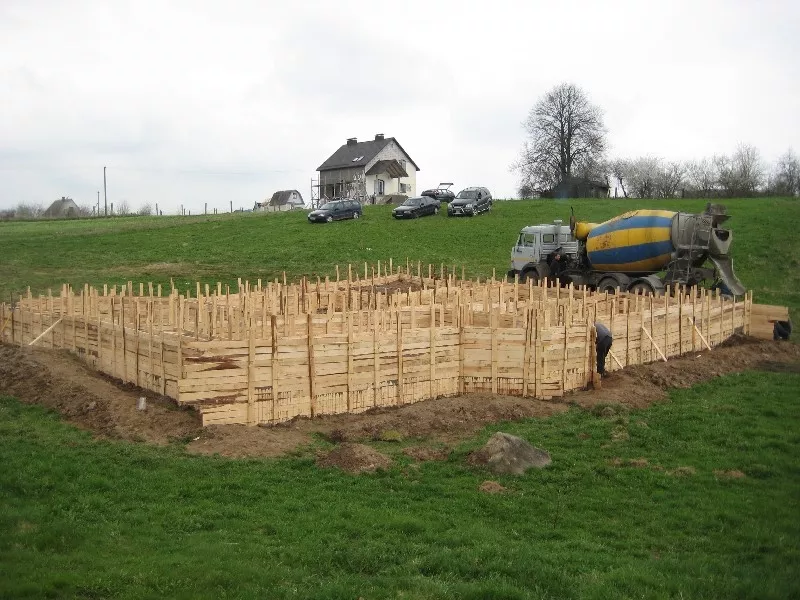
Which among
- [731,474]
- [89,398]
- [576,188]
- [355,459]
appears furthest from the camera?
[576,188]

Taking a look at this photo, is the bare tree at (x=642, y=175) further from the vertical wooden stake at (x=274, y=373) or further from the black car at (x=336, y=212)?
the vertical wooden stake at (x=274, y=373)

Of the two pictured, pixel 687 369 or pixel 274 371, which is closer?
pixel 274 371

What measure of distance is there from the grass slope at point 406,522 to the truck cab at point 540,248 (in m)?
16.7

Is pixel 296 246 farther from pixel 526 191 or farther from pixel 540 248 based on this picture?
pixel 526 191

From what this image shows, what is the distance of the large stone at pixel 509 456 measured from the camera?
1084 centimetres

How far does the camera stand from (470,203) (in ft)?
165

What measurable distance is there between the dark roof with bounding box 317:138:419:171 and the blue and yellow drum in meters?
44.9

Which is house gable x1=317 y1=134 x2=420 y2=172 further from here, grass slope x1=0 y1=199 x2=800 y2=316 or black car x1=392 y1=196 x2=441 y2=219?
black car x1=392 y1=196 x2=441 y2=219

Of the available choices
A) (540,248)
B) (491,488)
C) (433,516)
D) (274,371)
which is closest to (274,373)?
(274,371)

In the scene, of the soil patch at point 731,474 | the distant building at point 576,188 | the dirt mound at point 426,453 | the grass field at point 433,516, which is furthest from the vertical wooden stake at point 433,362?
the distant building at point 576,188

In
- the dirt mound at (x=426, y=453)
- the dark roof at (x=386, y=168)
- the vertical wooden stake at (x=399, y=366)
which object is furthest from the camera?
the dark roof at (x=386, y=168)

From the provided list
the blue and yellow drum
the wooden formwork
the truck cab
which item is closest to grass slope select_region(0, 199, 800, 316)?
the truck cab

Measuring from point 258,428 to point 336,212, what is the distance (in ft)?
125

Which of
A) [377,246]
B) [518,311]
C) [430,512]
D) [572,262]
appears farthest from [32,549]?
[377,246]
